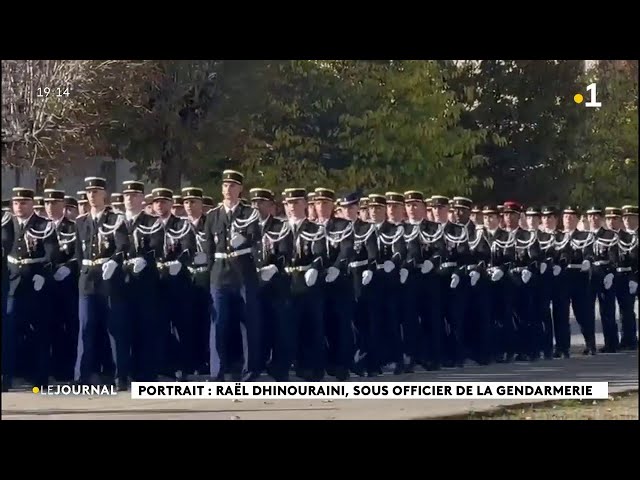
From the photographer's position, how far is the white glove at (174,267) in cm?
1194

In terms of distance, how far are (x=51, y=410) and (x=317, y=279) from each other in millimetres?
2308

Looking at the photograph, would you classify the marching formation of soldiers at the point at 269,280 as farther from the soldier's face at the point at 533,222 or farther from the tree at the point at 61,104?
the tree at the point at 61,104

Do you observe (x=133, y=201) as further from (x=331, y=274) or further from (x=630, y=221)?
(x=630, y=221)

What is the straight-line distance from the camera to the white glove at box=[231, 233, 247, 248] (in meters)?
11.6

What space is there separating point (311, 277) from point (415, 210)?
0.99 metres

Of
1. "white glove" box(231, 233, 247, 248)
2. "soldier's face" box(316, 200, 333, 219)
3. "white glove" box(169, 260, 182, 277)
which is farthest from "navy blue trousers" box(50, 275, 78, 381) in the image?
"soldier's face" box(316, 200, 333, 219)

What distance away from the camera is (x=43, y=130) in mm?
10812

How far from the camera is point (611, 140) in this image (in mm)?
10945

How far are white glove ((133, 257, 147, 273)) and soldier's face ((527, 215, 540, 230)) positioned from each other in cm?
294

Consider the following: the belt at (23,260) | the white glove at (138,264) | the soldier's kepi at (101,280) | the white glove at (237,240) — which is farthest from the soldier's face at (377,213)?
the belt at (23,260)

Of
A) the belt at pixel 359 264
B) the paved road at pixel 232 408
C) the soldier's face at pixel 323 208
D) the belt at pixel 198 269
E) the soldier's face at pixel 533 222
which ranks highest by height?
the soldier's face at pixel 533 222

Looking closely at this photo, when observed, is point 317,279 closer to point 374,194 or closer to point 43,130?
point 374,194

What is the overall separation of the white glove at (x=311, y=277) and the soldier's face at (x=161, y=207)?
44.7 inches

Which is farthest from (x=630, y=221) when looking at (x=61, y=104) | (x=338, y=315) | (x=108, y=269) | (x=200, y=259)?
(x=61, y=104)
